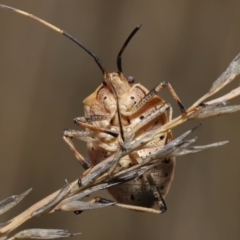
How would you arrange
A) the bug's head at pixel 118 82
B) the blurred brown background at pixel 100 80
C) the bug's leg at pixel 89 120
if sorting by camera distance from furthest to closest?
the blurred brown background at pixel 100 80, the bug's head at pixel 118 82, the bug's leg at pixel 89 120

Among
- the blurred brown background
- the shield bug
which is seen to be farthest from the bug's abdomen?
the blurred brown background

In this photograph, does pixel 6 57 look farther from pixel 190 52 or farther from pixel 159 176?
pixel 159 176

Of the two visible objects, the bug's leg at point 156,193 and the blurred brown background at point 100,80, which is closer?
the bug's leg at point 156,193

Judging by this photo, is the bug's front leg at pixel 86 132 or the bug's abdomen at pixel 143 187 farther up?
the bug's front leg at pixel 86 132

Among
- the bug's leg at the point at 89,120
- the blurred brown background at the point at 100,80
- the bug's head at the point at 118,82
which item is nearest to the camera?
the bug's leg at the point at 89,120

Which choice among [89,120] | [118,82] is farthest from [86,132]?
[118,82]

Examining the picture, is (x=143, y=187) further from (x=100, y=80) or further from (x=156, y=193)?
(x=100, y=80)

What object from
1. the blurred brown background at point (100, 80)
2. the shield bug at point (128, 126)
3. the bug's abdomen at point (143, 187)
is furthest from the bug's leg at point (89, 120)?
the blurred brown background at point (100, 80)

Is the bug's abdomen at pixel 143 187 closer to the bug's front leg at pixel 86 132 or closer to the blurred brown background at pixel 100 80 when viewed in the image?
the bug's front leg at pixel 86 132

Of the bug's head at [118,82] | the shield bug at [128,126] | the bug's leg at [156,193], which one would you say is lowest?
the bug's leg at [156,193]
